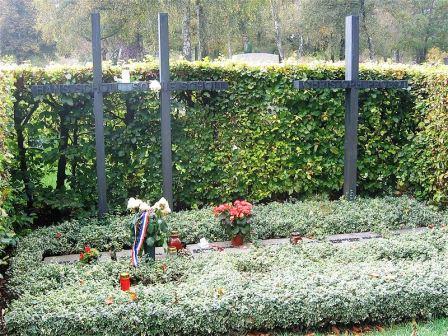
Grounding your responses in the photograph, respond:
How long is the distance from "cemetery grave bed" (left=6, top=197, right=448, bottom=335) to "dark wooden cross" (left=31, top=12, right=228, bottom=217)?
103 centimetres

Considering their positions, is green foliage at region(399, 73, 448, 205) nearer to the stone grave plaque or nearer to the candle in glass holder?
the candle in glass holder

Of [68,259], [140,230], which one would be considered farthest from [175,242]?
[68,259]

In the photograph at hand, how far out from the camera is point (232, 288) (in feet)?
13.0

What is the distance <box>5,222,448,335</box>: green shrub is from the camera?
364 centimetres

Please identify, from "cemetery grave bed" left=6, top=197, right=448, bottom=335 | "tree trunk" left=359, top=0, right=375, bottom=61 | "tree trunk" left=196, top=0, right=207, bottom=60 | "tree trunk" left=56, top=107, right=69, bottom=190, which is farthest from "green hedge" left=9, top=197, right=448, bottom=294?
"tree trunk" left=359, top=0, right=375, bottom=61

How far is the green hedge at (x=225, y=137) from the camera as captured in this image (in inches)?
263

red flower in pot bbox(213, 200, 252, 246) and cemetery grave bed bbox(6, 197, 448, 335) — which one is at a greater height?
red flower in pot bbox(213, 200, 252, 246)

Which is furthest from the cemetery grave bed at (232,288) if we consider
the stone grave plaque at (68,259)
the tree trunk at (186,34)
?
the tree trunk at (186,34)

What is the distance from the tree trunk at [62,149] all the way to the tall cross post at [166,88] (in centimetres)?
138

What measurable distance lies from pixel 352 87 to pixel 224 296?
410 cm

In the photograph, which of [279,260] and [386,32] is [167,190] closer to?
[279,260]

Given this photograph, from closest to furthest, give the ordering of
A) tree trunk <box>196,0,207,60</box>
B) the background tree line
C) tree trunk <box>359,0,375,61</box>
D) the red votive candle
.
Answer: the red votive candle, tree trunk <box>196,0,207,60</box>, the background tree line, tree trunk <box>359,0,375,61</box>

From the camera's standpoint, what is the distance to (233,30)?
26.3 metres

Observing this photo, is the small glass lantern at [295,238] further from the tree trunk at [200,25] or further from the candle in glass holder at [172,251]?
the tree trunk at [200,25]
